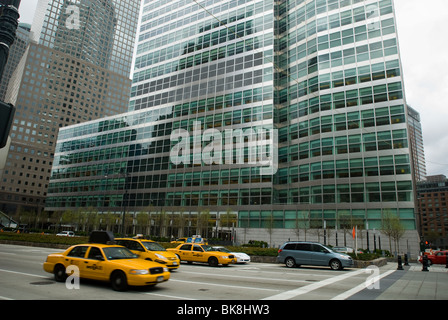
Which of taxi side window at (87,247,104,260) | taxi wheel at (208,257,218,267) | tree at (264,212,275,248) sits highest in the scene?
tree at (264,212,275,248)

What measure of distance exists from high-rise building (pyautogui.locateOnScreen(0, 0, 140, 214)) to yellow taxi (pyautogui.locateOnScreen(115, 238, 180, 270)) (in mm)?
100130

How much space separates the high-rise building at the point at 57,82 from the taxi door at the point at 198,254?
323 ft

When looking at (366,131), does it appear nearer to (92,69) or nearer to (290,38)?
(290,38)

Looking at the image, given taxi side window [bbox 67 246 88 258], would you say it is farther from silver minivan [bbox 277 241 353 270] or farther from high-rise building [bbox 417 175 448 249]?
high-rise building [bbox 417 175 448 249]

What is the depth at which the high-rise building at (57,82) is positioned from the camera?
110 m

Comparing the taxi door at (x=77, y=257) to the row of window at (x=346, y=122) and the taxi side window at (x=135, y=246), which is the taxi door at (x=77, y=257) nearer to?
the taxi side window at (x=135, y=246)

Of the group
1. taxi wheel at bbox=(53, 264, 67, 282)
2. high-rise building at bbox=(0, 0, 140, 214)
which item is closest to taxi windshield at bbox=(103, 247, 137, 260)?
taxi wheel at bbox=(53, 264, 67, 282)

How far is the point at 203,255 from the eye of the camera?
19.2 m

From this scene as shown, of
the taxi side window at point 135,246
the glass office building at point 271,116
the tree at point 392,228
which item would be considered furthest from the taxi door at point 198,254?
the tree at point 392,228

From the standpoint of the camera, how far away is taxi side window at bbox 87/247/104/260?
9.83 meters

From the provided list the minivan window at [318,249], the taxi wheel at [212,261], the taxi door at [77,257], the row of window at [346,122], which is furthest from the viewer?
the row of window at [346,122]

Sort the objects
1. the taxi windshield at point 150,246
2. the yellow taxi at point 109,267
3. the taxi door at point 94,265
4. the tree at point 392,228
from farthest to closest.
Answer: the tree at point 392,228 → the taxi windshield at point 150,246 → the taxi door at point 94,265 → the yellow taxi at point 109,267

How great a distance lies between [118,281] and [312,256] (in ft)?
44.7

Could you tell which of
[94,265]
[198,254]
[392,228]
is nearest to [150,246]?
[198,254]
